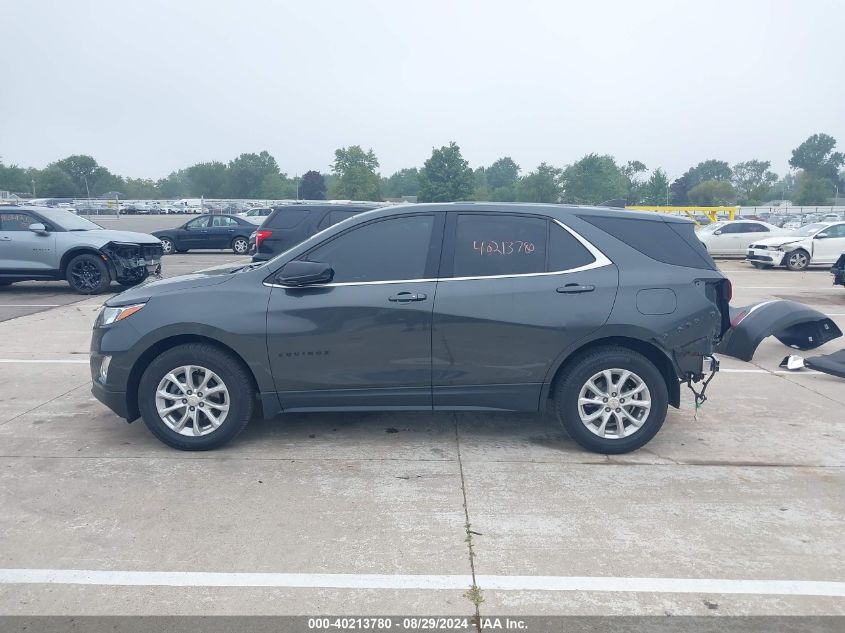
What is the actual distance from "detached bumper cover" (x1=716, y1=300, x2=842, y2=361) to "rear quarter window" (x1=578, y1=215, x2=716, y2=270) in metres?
3.60

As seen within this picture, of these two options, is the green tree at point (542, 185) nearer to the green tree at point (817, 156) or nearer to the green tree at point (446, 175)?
the green tree at point (446, 175)

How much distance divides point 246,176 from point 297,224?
387 ft

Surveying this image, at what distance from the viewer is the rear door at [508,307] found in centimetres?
488

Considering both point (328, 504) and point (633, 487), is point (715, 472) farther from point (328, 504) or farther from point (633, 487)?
point (328, 504)

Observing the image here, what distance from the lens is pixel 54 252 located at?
43.2 ft

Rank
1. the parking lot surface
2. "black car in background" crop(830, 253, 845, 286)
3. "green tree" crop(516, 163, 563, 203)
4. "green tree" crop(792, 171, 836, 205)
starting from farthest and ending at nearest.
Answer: "green tree" crop(792, 171, 836, 205) → "green tree" crop(516, 163, 563, 203) → "black car in background" crop(830, 253, 845, 286) → the parking lot surface

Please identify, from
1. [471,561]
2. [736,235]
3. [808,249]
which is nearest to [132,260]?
[471,561]

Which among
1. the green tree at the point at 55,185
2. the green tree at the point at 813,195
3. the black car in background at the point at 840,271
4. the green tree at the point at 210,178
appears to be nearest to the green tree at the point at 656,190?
the green tree at the point at 813,195

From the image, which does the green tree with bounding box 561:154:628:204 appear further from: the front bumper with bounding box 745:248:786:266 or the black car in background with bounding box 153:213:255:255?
the black car in background with bounding box 153:213:255:255

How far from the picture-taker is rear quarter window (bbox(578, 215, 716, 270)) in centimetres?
510

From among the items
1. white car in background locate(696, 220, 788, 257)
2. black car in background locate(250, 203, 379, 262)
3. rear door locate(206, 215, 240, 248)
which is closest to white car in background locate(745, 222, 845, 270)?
white car in background locate(696, 220, 788, 257)

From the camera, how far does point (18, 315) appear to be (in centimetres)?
1118

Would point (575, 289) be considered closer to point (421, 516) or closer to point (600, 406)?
point (600, 406)

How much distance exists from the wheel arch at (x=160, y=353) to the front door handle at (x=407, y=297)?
116 centimetres
